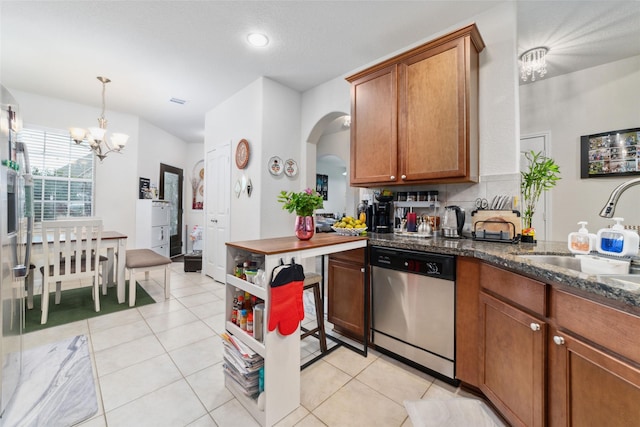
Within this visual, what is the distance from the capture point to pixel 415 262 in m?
1.72

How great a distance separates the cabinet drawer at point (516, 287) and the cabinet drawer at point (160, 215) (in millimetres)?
5277

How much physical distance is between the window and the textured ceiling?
0.85 meters

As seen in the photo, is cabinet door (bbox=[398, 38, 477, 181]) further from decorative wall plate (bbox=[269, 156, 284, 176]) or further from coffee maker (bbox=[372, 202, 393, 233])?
decorative wall plate (bbox=[269, 156, 284, 176])

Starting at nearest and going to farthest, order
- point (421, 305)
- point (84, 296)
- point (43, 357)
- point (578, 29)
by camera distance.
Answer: point (421, 305) → point (43, 357) → point (578, 29) → point (84, 296)

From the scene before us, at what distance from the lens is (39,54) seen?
279 centimetres

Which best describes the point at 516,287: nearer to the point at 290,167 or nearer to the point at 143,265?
the point at 290,167

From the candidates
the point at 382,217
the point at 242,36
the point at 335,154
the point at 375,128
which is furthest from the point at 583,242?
the point at 335,154

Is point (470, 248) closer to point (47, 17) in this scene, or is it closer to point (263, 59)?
point (263, 59)

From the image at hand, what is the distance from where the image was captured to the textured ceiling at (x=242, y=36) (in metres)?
2.09

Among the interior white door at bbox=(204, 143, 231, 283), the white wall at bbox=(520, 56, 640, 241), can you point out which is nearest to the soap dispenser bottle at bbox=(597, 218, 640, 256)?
the white wall at bbox=(520, 56, 640, 241)

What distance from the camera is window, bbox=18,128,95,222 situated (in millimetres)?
3859

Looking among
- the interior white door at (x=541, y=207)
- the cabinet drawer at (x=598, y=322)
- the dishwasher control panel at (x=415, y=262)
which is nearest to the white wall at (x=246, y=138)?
the dishwasher control panel at (x=415, y=262)

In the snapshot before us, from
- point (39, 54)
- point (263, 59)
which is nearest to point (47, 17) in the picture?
point (39, 54)

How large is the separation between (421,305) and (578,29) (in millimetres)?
2838
